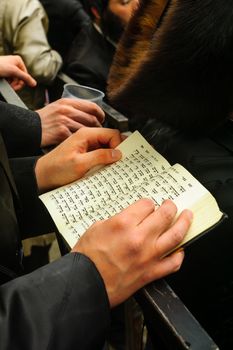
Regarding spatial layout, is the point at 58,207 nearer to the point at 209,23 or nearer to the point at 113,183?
the point at 113,183

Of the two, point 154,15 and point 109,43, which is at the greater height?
point 154,15

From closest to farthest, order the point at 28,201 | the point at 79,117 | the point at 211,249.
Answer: the point at 211,249 → the point at 28,201 → the point at 79,117

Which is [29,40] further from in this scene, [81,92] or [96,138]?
[96,138]

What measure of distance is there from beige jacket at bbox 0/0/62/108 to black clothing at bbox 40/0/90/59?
0.91ft

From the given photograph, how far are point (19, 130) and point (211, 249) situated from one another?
2.06 ft

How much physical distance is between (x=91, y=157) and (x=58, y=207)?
0.13 m

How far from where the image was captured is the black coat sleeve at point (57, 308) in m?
0.51

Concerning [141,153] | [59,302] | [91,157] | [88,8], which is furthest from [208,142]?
[88,8]

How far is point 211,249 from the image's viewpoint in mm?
640

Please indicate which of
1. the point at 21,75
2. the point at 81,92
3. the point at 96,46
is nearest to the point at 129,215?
the point at 81,92

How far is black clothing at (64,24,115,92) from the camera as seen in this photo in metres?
1.92

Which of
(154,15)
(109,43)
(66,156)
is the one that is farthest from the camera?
(109,43)

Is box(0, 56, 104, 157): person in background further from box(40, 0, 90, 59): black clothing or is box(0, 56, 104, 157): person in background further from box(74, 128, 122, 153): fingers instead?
box(40, 0, 90, 59): black clothing

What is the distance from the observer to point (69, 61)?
2008 mm
